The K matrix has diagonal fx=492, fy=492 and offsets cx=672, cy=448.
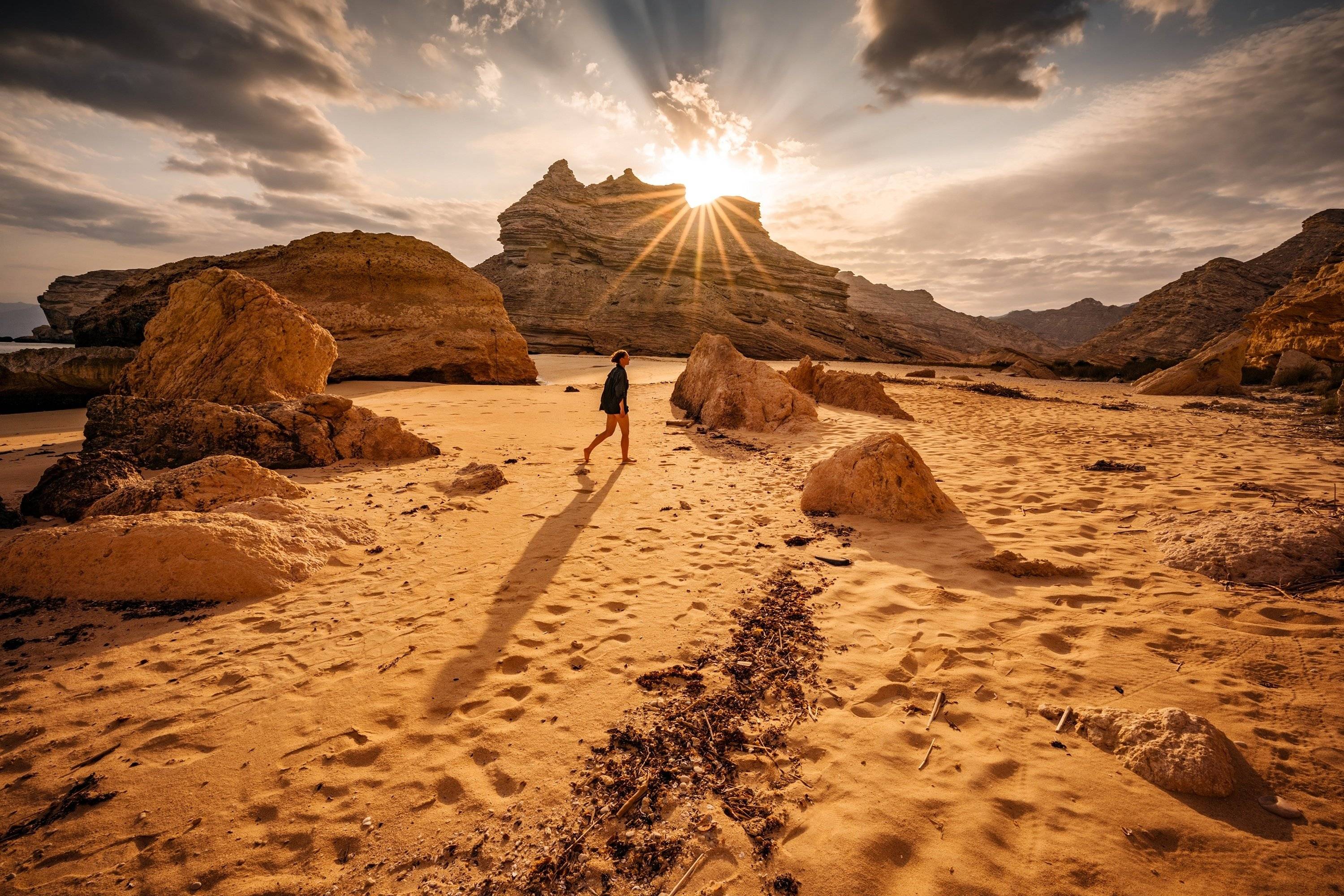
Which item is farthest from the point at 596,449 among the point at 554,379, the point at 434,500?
the point at 554,379

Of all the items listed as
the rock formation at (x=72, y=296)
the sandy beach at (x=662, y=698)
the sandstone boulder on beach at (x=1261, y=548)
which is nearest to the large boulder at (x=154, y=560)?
the sandy beach at (x=662, y=698)

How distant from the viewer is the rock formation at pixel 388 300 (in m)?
14.1

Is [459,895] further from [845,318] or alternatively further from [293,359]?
[845,318]

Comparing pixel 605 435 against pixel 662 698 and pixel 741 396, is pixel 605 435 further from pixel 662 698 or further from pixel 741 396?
pixel 662 698

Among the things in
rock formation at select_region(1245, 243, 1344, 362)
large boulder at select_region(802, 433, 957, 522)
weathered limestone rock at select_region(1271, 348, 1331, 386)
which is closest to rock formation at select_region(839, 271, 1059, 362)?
weathered limestone rock at select_region(1271, 348, 1331, 386)

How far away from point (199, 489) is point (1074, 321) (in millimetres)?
138884

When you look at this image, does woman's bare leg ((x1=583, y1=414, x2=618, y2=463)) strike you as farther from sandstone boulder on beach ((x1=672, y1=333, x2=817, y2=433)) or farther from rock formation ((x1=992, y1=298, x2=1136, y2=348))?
rock formation ((x1=992, y1=298, x2=1136, y2=348))

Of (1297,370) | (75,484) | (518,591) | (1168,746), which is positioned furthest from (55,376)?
(1297,370)

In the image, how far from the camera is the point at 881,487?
5.21m

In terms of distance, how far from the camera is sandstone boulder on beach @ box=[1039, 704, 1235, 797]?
1954 millimetres

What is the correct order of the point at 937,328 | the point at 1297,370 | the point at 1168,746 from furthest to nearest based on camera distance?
the point at 937,328 < the point at 1297,370 < the point at 1168,746

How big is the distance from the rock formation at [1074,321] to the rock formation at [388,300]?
11269cm

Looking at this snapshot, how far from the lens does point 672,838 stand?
6.21 feet

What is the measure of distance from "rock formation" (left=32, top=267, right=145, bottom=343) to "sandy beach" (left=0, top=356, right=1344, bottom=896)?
201 ft
